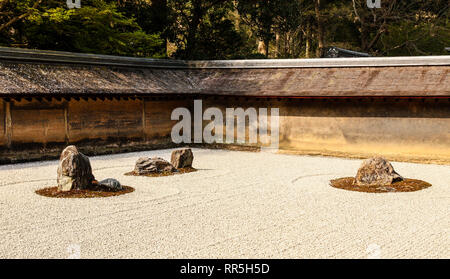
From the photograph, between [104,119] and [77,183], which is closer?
[77,183]

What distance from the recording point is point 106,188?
42.2 feet

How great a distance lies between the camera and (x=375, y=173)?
1384 cm

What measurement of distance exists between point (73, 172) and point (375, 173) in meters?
7.53

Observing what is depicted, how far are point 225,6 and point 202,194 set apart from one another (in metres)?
25.9

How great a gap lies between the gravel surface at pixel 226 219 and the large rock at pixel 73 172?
2.46ft

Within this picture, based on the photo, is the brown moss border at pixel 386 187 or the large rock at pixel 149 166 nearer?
the brown moss border at pixel 386 187

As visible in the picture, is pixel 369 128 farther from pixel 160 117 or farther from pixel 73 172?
pixel 73 172

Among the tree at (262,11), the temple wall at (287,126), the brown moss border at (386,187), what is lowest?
the brown moss border at (386,187)

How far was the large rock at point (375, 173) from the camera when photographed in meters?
13.8

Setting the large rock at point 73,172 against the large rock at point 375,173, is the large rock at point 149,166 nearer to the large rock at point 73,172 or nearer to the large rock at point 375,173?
the large rock at point 73,172

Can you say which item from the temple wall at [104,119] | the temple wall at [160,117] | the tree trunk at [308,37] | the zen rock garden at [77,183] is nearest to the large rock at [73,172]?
the zen rock garden at [77,183]

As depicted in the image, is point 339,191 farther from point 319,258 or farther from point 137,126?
point 137,126

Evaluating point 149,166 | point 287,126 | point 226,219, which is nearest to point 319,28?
point 287,126
